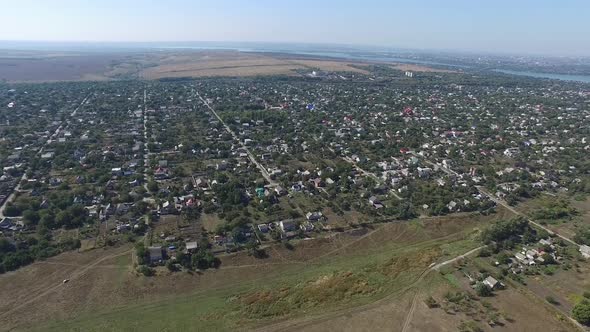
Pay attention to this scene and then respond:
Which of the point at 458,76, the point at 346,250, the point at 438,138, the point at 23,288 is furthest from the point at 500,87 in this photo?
the point at 23,288

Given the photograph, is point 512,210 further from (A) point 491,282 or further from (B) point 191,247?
(B) point 191,247

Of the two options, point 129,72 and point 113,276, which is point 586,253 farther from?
point 129,72

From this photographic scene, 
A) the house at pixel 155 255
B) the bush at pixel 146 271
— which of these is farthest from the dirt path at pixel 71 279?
the bush at pixel 146 271

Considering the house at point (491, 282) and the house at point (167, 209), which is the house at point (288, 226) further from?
the house at point (491, 282)

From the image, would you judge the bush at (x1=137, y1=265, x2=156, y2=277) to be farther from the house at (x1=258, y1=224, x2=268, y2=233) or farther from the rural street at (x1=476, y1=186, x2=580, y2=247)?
the rural street at (x1=476, y1=186, x2=580, y2=247)

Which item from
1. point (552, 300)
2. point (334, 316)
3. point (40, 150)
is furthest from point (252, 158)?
point (552, 300)

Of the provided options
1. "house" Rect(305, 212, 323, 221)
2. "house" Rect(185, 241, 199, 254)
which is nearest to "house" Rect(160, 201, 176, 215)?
"house" Rect(185, 241, 199, 254)
